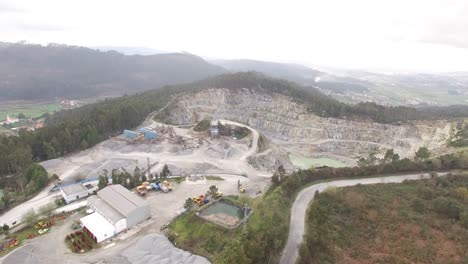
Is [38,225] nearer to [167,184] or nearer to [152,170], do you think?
[167,184]

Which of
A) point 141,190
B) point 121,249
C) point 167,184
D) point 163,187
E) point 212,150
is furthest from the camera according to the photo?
point 212,150

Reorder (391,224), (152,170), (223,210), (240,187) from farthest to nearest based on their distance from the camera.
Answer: (152,170), (240,187), (223,210), (391,224)

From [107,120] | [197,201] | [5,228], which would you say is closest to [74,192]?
[5,228]

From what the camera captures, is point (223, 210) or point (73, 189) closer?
point (223, 210)

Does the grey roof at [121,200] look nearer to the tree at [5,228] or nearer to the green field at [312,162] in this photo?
the tree at [5,228]

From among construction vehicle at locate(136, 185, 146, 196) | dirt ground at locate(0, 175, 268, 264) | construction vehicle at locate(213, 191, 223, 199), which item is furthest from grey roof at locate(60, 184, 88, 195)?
construction vehicle at locate(213, 191, 223, 199)

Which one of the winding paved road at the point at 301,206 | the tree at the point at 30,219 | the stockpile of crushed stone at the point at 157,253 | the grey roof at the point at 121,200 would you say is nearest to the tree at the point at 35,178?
the tree at the point at 30,219

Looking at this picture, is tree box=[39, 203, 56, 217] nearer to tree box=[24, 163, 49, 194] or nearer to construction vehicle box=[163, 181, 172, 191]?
tree box=[24, 163, 49, 194]
